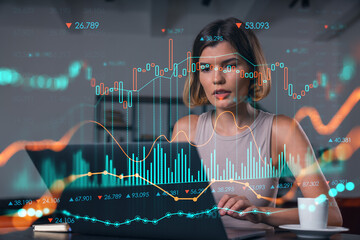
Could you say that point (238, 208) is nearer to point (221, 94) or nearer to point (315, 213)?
point (315, 213)

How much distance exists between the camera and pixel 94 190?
1.25 m

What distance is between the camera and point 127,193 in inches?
49.1

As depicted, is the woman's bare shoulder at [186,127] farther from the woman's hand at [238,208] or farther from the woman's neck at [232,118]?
the woman's hand at [238,208]

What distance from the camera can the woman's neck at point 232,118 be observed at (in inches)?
57.5

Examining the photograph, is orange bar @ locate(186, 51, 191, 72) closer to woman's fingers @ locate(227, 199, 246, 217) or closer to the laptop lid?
the laptop lid

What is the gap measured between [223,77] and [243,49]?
0.41 feet

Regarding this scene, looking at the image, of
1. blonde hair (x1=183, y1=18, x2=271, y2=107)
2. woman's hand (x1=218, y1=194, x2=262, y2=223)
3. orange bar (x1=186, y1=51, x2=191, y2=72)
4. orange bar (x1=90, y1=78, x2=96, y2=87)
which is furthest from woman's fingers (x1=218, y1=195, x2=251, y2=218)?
orange bar (x1=90, y1=78, x2=96, y2=87)

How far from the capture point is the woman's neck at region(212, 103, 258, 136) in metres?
1.46

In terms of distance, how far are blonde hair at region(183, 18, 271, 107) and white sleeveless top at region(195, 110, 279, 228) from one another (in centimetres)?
11

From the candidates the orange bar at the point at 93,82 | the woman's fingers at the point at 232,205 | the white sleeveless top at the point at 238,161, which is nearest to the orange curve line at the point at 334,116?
the white sleeveless top at the point at 238,161

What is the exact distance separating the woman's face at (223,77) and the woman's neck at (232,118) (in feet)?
0.07

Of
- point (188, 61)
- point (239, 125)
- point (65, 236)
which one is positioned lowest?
point (65, 236)

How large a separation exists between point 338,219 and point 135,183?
2.41 feet

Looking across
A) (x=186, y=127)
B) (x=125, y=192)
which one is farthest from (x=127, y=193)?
(x=186, y=127)
